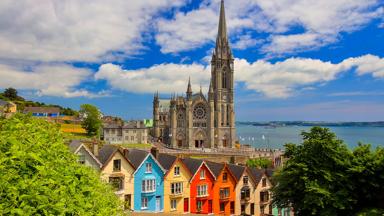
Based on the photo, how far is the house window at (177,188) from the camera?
39406 millimetres

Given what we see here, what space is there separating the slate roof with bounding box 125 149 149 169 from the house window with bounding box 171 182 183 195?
469 centimetres

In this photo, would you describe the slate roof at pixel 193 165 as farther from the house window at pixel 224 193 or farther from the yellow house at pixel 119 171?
the yellow house at pixel 119 171

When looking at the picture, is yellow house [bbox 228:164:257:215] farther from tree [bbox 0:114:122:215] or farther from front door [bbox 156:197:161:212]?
tree [bbox 0:114:122:215]

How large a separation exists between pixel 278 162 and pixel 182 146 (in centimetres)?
4043

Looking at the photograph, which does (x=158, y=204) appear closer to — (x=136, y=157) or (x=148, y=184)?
(x=148, y=184)

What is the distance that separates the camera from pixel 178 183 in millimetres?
39688

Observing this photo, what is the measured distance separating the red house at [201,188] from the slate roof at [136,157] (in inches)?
249

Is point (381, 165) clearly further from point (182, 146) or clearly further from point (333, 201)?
point (182, 146)

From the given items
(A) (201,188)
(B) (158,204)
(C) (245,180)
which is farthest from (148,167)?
(C) (245,180)

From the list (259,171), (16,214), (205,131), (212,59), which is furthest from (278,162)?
(16,214)

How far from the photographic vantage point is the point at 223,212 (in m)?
42.5

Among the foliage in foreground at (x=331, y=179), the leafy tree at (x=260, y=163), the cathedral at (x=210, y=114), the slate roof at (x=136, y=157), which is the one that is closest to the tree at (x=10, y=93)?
the cathedral at (x=210, y=114)

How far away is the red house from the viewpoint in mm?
40781

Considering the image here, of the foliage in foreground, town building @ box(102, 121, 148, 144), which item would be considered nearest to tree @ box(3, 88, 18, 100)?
town building @ box(102, 121, 148, 144)
